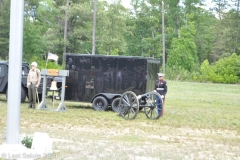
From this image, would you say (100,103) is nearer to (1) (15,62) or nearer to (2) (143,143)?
(2) (143,143)

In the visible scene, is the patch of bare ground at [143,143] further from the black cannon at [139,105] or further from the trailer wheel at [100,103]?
the trailer wheel at [100,103]

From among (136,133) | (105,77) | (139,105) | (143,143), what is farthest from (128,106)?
(143,143)

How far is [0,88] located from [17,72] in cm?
1139

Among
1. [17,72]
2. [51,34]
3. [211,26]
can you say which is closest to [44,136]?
[17,72]

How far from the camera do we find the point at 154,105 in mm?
14781

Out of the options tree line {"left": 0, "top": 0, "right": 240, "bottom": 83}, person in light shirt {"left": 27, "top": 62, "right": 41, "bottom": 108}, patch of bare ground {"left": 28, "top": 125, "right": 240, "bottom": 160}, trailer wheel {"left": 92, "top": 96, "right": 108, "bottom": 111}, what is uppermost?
tree line {"left": 0, "top": 0, "right": 240, "bottom": 83}

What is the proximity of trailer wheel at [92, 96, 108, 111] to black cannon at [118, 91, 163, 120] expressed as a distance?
1790mm

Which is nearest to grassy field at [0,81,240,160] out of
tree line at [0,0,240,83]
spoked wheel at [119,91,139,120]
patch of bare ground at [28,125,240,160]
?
patch of bare ground at [28,125,240,160]

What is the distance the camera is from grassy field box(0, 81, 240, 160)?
8.35m

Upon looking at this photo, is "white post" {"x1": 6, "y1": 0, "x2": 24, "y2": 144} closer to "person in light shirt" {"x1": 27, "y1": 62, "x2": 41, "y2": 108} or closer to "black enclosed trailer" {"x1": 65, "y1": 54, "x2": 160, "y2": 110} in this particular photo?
"person in light shirt" {"x1": 27, "y1": 62, "x2": 41, "y2": 108}

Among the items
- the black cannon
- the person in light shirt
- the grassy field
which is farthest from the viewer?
the person in light shirt

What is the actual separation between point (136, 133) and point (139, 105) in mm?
3346

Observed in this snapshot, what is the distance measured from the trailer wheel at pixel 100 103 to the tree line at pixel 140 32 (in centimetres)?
2355

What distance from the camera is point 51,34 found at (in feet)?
182
